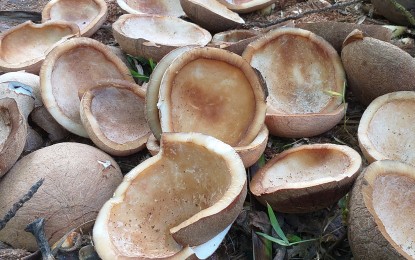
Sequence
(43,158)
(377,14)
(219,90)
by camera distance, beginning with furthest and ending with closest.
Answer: (377,14) < (219,90) < (43,158)

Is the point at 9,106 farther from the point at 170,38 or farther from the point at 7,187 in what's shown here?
the point at 170,38

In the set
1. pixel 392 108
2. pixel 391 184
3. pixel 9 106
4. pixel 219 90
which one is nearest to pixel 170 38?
pixel 219 90

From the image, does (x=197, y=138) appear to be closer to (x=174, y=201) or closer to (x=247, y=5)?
(x=174, y=201)

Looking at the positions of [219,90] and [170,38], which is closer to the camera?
[219,90]

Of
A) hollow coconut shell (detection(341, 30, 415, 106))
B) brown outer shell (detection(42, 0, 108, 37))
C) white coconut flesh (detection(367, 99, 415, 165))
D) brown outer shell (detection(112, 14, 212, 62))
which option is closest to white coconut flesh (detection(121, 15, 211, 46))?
brown outer shell (detection(112, 14, 212, 62))

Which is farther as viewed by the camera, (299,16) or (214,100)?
(299,16)

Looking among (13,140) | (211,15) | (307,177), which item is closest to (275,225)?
(307,177)

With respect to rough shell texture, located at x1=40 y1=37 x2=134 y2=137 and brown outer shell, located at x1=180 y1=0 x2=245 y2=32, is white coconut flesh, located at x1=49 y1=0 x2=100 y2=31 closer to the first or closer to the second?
brown outer shell, located at x1=180 y1=0 x2=245 y2=32
